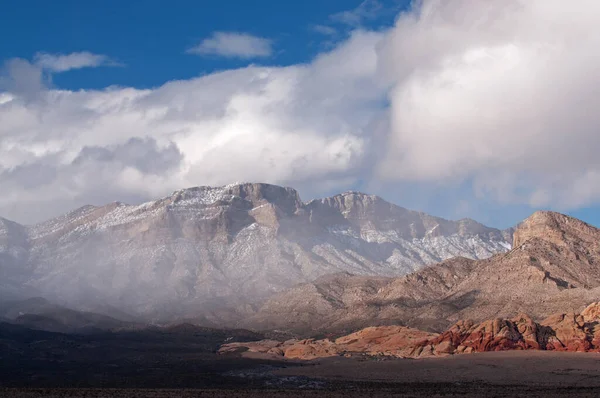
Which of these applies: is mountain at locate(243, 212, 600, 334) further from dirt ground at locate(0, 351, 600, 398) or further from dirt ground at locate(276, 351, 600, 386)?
dirt ground at locate(0, 351, 600, 398)

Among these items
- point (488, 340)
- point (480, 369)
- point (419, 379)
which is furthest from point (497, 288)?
point (419, 379)

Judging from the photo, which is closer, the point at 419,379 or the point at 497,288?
the point at 419,379

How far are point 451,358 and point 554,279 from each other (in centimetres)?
6188

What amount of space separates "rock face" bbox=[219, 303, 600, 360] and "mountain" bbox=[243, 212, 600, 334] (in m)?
24.1

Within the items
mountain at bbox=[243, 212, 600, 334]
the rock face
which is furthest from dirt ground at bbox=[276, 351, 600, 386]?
mountain at bbox=[243, 212, 600, 334]

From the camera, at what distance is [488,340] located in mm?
92000

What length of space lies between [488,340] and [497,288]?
5768cm

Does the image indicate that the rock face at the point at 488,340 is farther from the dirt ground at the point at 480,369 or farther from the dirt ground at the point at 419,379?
the dirt ground at the point at 419,379

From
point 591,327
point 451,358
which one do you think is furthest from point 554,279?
point 451,358

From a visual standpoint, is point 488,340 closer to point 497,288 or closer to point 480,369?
point 480,369

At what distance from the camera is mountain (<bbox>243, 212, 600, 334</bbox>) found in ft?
429

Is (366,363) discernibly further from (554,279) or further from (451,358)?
(554,279)

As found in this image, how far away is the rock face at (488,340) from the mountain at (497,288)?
24084mm

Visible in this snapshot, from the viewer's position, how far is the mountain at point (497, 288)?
13088cm
